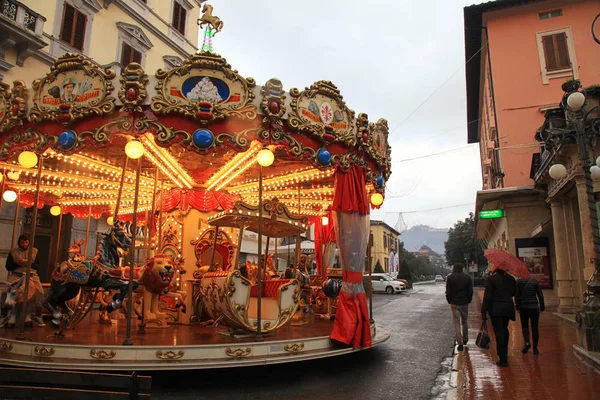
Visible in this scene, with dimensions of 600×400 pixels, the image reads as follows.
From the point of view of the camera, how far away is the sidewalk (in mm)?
5539

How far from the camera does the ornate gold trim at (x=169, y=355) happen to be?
5973mm

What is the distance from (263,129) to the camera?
7059 mm

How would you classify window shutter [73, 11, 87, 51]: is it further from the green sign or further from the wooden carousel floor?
the green sign

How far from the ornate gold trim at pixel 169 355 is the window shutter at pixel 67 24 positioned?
1408cm

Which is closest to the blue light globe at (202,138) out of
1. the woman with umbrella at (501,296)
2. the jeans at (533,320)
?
the woman with umbrella at (501,296)

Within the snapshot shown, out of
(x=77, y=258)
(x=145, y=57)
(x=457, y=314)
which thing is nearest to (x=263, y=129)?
(x=77, y=258)

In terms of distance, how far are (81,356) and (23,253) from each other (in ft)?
12.6

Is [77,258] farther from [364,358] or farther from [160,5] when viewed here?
[160,5]

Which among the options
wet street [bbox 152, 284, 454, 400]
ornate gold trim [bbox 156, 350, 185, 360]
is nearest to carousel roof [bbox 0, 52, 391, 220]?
ornate gold trim [bbox 156, 350, 185, 360]

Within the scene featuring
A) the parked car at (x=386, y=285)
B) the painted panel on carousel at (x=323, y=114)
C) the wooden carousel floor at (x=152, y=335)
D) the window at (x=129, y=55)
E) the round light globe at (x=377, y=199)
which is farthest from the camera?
the parked car at (x=386, y=285)

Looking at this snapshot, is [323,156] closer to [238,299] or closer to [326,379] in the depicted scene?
[238,299]

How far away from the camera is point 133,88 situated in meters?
6.60

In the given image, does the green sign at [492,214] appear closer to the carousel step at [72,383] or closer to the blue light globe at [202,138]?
the blue light globe at [202,138]

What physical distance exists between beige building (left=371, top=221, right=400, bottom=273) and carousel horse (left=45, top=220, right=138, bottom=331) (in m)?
47.3
